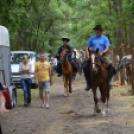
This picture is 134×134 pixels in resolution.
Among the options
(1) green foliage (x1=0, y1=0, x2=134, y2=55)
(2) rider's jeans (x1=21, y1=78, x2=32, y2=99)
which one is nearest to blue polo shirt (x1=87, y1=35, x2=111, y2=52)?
(2) rider's jeans (x1=21, y1=78, x2=32, y2=99)

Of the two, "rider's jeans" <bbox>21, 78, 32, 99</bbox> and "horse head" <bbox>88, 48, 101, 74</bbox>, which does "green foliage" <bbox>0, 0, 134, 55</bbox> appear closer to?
"rider's jeans" <bbox>21, 78, 32, 99</bbox>

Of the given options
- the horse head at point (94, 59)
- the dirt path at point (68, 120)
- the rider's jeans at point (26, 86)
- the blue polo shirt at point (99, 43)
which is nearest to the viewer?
the dirt path at point (68, 120)

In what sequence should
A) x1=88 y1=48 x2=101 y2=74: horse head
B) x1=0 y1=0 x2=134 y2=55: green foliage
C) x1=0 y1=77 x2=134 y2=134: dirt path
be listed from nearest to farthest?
x1=0 y1=77 x2=134 y2=134: dirt path < x1=88 y1=48 x2=101 y2=74: horse head < x1=0 y1=0 x2=134 y2=55: green foliage

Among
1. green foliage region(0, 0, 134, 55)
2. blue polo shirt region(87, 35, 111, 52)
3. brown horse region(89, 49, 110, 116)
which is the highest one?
green foliage region(0, 0, 134, 55)

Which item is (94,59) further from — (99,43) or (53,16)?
(53,16)

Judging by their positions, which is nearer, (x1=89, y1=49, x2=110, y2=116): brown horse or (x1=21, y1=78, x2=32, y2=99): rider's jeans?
(x1=89, y1=49, x2=110, y2=116): brown horse

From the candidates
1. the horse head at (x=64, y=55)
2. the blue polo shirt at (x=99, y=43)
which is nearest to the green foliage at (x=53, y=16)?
the horse head at (x=64, y=55)

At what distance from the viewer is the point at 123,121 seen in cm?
884

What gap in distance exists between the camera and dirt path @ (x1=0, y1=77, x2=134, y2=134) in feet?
25.9

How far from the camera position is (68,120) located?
9.34m

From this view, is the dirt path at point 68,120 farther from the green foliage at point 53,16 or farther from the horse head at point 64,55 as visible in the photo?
the green foliage at point 53,16

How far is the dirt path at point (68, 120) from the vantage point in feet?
25.9

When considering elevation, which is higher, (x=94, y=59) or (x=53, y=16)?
(x=53, y=16)

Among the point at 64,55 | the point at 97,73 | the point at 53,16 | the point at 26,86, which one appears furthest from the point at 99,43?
the point at 53,16
